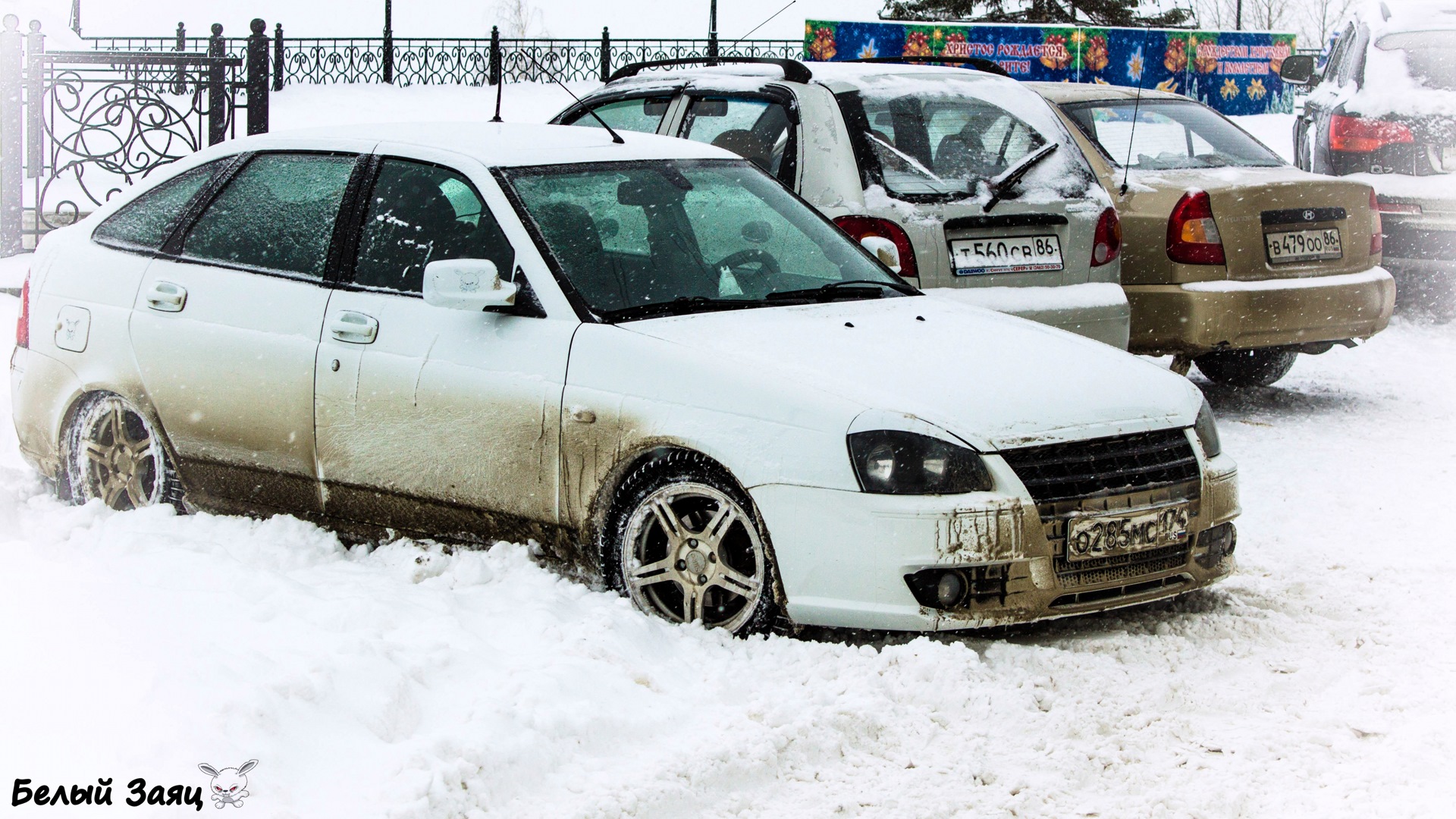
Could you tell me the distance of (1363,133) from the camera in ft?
34.6

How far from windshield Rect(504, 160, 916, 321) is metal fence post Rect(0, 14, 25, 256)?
923 centimetres

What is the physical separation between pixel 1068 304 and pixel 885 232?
3.24ft

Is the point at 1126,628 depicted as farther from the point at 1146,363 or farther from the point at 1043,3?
the point at 1043,3

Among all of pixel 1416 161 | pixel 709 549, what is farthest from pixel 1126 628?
pixel 1416 161

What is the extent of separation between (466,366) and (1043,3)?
38.9 metres

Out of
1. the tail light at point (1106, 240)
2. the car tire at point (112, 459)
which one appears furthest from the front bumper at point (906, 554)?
the tail light at point (1106, 240)

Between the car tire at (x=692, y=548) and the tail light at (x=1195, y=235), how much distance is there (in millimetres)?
4290

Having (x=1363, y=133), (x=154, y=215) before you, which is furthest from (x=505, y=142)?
(x=1363, y=133)

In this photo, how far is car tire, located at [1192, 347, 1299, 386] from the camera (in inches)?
363

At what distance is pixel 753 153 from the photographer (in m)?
7.22

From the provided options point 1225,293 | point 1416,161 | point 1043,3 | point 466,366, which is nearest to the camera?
point 466,366

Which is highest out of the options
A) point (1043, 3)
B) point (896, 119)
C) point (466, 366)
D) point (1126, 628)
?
point (1043, 3)

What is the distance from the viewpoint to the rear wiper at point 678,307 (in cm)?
486

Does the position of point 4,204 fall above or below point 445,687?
above
